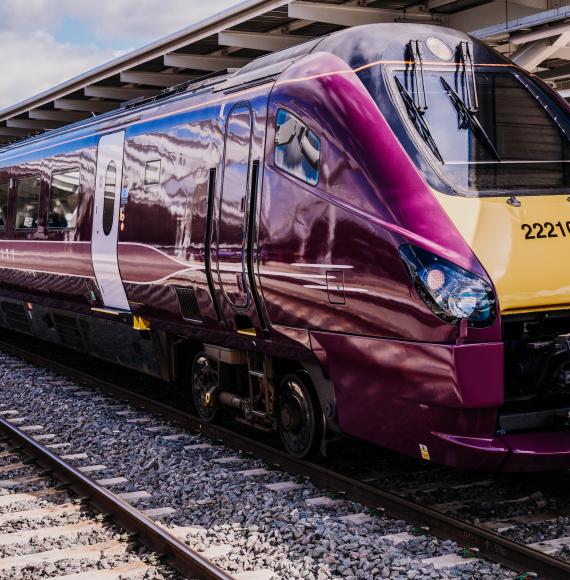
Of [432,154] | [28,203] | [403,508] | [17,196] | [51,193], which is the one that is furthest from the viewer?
[17,196]

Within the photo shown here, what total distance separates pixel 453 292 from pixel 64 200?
252 inches

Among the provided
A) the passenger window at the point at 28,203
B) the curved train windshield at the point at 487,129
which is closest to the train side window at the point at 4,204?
the passenger window at the point at 28,203

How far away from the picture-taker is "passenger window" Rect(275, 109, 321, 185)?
625 centimetres

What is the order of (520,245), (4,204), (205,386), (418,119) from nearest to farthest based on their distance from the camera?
(520,245) → (418,119) → (205,386) → (4,204)

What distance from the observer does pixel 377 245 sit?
569 cm

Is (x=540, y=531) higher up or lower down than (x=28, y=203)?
lower down

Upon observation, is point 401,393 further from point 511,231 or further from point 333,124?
point 333,124

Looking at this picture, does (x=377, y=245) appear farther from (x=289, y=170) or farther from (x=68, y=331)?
(x=68, y=331)

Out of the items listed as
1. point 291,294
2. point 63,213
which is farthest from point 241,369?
point 63,213

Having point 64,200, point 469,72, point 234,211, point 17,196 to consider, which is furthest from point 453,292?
point 17,196

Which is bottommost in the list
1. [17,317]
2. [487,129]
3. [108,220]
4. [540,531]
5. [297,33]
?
[540,531]

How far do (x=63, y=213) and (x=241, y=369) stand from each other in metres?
3.86

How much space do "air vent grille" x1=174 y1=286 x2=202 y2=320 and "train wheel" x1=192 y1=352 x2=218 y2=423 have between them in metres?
0.44

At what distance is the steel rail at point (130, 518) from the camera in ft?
16.5
